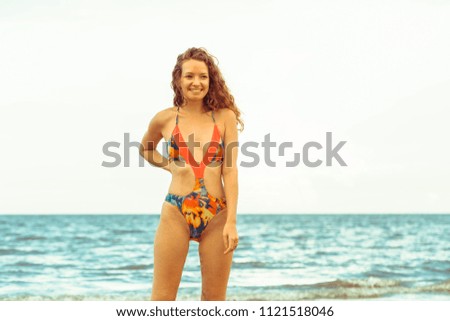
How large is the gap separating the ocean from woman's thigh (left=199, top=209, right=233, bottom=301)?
7.99 metres

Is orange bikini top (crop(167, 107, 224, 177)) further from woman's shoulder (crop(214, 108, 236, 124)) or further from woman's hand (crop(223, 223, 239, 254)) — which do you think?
woman's hand (crop(223, 223, 239, 254))

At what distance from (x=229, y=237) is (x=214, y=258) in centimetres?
18

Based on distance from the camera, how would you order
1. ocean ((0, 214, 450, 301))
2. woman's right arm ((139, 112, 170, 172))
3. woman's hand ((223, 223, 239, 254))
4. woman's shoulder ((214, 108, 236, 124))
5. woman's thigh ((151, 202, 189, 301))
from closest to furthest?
1. woman's hand ((223, 223, 239, 254))
2. woman's thigh ((151, 202, 189, 301))
3. woman's shoulder ((214, 108, 236, 124))
4. woman's right arm ((139, 112, 170, 172))
5. ocean ((0, 214, 450, 301))

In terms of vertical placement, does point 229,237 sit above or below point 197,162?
below

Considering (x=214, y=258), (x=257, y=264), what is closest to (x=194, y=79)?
(x=214, y=258)

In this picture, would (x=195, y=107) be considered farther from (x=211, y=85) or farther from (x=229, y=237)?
(x=229, y=237)

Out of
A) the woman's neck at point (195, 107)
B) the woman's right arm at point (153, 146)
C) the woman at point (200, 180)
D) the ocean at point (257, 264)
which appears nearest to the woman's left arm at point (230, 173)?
the woman at point (200, 180)

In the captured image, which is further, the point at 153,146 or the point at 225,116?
the point at 153,146

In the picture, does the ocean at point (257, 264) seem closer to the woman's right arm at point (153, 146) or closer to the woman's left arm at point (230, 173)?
the woman's right arm at point (153, 146)

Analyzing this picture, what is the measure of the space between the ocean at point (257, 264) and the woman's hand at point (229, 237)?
8163 mm

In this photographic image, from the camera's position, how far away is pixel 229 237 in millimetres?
3943

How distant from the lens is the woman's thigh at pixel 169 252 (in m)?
4.05

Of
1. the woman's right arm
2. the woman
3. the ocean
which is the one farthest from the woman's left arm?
the ocean

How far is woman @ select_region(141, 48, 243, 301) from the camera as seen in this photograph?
4.05 m
